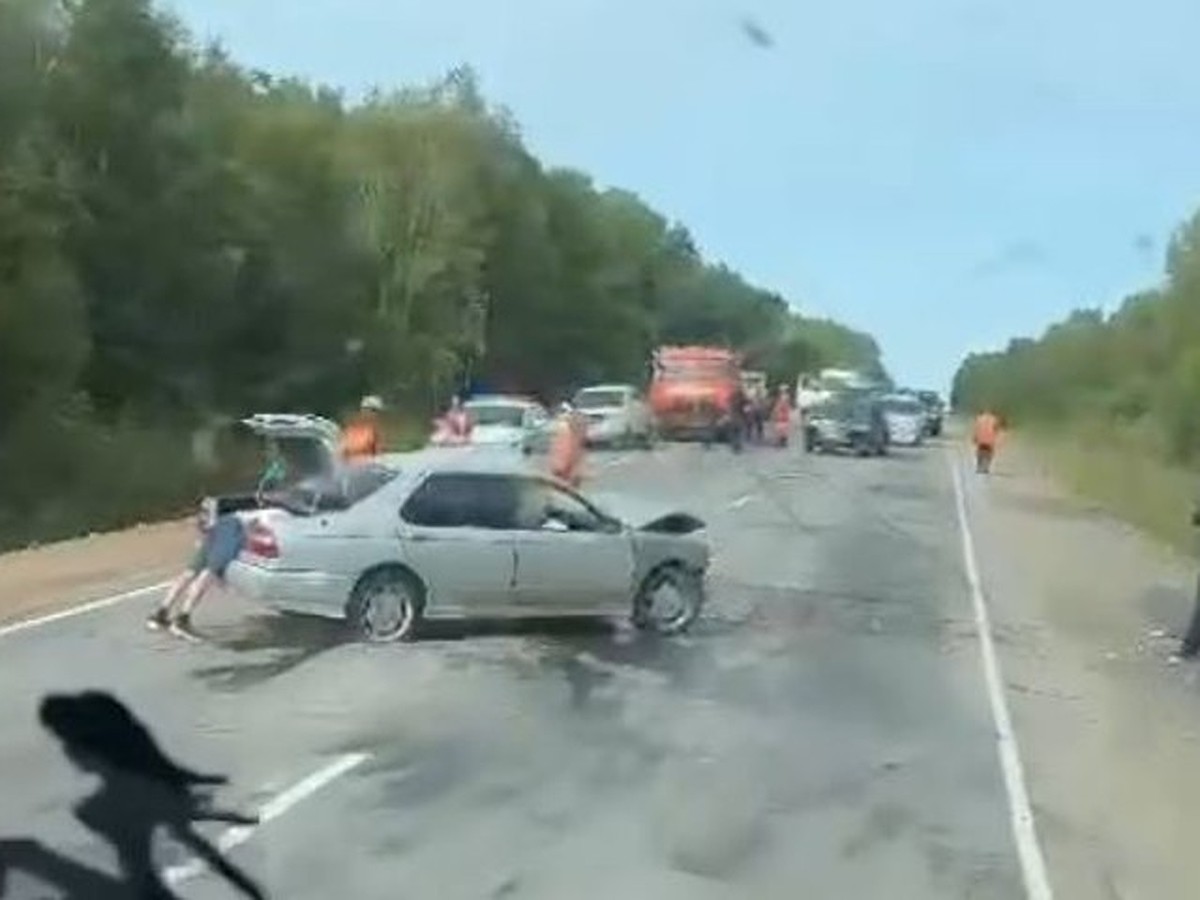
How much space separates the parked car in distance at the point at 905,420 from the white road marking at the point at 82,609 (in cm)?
5029

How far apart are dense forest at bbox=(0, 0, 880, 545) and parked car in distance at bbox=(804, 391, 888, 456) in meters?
5.30

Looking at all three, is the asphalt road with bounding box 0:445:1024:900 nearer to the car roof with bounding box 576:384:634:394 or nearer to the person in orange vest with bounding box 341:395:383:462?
the person in orange vest with bounding box 341:395:383:462

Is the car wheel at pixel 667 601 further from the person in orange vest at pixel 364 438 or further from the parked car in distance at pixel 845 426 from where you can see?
the parked car in distance at pixel 845 426

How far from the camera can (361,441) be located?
26344 mm

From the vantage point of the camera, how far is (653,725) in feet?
50.2

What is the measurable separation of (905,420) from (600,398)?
56.2 feet

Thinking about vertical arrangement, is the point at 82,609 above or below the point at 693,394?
below

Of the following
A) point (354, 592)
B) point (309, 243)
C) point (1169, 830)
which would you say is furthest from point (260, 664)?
point (309, 243)

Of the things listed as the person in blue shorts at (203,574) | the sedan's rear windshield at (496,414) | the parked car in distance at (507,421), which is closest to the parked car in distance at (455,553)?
the person in blue shorts at (203,574)

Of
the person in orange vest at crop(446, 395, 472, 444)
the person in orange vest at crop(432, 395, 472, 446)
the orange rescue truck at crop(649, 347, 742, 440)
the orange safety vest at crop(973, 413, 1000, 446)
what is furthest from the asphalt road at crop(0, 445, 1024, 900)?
the orange rescue truck at crop(649, 347, 742, 440)

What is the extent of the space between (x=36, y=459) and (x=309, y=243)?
1632cm

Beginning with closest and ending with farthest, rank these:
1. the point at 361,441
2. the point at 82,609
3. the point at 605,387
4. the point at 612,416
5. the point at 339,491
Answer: the point at 339,491
the point at 82,609
the point at 361,441
the point at 612,416
the point at 605,387

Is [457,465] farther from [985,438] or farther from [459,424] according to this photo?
[985,438]

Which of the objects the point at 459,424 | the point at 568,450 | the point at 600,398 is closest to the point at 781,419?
the point at 600,398
